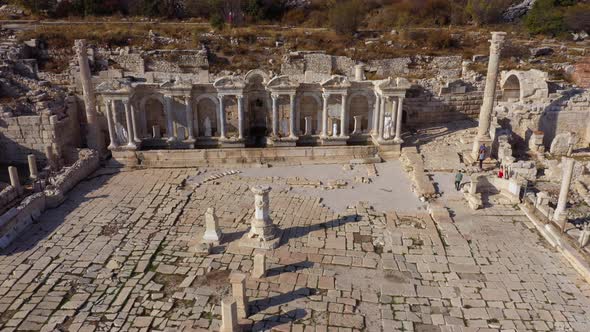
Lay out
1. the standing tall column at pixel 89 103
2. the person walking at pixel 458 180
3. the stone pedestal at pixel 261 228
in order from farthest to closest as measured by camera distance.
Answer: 1. the standing tall column at pixel 89 103
2. the person walking at pixel 458 180
3. the stone pedestal at pixel 261 228

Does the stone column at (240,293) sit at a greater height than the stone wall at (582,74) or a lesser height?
lesser

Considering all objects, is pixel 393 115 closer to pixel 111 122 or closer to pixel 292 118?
pixel 292 118

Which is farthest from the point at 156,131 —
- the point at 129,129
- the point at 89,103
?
the point at 89,103

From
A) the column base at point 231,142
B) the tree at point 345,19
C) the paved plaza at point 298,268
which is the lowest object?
the paved plaza at point 298,268

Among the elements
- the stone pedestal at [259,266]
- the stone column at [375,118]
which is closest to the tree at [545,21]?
the stone column at [375,118]

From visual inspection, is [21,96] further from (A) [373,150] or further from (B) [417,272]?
(B) [417,272]

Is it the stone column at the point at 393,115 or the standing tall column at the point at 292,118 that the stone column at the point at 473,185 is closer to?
the stone column at the point at 393,115
